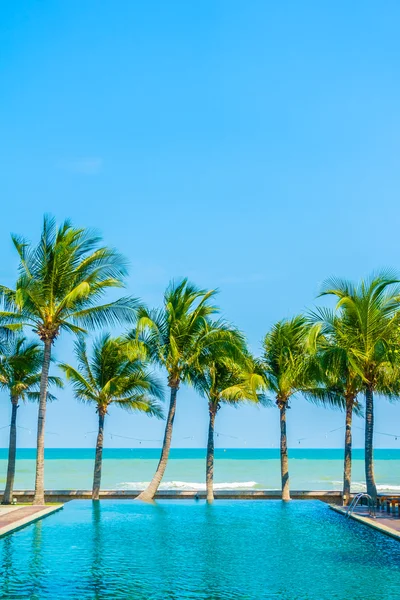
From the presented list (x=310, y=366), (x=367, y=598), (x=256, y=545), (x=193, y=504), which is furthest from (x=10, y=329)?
(x=367, y=598)

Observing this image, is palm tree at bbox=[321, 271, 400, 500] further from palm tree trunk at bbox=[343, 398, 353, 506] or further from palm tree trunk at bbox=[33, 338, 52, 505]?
palm tree trunk at bbox=[33, 338, 52, 505]

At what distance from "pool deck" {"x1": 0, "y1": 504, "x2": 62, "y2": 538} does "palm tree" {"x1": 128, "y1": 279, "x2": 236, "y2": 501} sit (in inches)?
227

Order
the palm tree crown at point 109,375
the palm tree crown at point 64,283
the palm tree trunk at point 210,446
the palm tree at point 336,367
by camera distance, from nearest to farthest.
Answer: the palm tree at point 336,367, the palm tree crown at point 64,283, the palm tree crown at point 109,375, the palm tree trunk at point 210,446

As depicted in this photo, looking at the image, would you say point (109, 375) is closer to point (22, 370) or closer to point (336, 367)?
point (22, 370)

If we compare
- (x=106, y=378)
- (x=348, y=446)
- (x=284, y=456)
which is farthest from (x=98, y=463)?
(x=348, y=446)

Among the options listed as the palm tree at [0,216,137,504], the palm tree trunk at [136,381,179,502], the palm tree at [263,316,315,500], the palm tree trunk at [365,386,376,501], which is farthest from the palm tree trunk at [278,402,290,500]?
the palm tree at [0,216,137,504]

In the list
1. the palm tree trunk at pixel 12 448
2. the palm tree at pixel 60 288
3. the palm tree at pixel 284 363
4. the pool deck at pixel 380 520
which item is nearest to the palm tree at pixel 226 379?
the palm tree at pixel 284 363

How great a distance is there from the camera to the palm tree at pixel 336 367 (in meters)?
20.7

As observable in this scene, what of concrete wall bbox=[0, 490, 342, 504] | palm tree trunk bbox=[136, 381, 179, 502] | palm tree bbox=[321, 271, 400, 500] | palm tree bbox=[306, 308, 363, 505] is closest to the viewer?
palm tree bbox=[321, 271, 400, 500]

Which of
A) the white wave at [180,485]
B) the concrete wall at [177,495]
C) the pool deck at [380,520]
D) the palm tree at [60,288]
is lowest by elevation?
the white wave at [180,485]

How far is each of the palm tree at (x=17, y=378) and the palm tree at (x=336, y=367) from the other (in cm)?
1091

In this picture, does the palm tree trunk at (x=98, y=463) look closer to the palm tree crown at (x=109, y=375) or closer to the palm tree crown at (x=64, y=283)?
the palm tree crown at (x=109, y=375)

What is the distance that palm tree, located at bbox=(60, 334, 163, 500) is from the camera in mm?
25469

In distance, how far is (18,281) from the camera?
21.1 metres
